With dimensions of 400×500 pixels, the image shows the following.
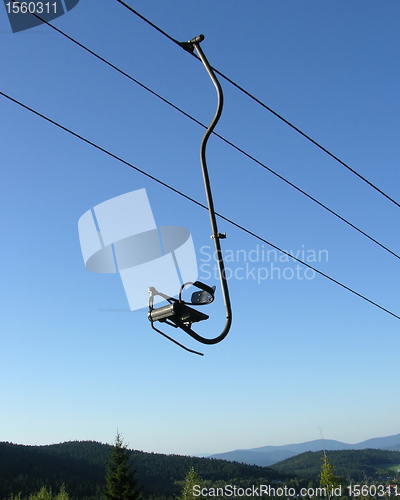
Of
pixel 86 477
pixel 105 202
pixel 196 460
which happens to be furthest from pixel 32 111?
pixel 196 460

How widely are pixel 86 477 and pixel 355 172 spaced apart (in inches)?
6977

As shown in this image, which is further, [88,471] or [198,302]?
[88,471]

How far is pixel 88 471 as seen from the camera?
166 metres

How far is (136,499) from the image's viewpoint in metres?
66.5

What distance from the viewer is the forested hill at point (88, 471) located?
5694 inches

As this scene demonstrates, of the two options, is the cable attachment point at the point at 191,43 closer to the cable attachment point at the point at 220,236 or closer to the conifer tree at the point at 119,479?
the cable attachment point at the point at 220,236

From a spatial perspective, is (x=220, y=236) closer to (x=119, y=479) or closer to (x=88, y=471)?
(x=119, y=479)

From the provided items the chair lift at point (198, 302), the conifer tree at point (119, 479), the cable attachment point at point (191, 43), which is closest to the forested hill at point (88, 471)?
the conifer tree at point (119, 479)

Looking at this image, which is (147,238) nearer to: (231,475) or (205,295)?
(205,295)

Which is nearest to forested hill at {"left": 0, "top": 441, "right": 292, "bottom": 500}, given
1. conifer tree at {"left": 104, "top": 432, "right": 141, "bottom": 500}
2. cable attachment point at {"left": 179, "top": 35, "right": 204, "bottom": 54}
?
conifer tree at {"left": 104, "top": 432, "right": 141, "bottom": 500}

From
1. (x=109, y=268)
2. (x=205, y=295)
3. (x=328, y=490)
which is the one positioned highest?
(x=109, y=268)

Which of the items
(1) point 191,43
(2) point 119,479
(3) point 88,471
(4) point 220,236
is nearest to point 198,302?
(4) point 220,236

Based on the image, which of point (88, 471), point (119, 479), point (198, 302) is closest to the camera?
point (198, 302)

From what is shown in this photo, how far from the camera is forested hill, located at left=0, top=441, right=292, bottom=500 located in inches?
5694
